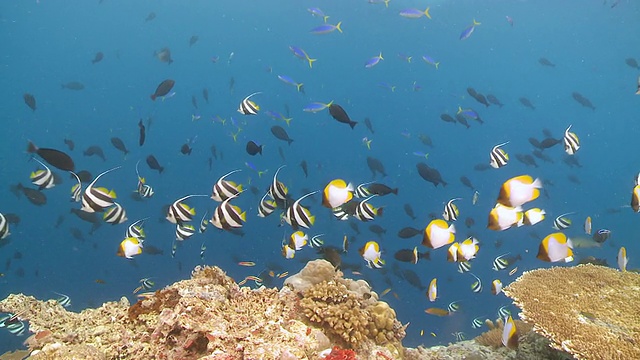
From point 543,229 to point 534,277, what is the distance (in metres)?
33.9

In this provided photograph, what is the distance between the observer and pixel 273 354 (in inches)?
112

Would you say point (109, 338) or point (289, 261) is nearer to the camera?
point (109, 338)

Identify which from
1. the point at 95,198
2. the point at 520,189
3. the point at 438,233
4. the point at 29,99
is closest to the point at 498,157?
the point at 438,233

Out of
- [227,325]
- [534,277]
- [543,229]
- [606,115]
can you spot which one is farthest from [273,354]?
[606,115]

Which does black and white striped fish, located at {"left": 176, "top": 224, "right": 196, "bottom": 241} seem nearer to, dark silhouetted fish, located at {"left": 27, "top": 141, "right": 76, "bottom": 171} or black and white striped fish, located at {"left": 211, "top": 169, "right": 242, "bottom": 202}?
black and white striped fish, located at {"left": 211, "top": 169, "right": 242, "bottom": 202}

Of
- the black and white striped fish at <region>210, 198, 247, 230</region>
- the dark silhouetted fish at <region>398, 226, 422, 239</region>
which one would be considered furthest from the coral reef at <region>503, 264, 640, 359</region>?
the black and white striped fish at <region>210, 198, 247, 230</region>

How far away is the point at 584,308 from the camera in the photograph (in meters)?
4.41

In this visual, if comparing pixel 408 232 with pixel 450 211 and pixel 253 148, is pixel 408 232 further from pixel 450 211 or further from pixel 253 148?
pixel 253 148

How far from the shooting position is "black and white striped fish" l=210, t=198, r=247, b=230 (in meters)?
4.79

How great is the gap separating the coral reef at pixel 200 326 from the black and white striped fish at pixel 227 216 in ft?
2.44

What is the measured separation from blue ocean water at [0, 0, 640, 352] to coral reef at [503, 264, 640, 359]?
12.8 metres

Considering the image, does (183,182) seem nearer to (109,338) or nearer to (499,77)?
(499,77)

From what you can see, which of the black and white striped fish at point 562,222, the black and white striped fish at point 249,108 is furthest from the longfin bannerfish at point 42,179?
the black and white striped fish at point 562,222

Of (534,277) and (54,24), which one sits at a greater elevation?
(534,277)
